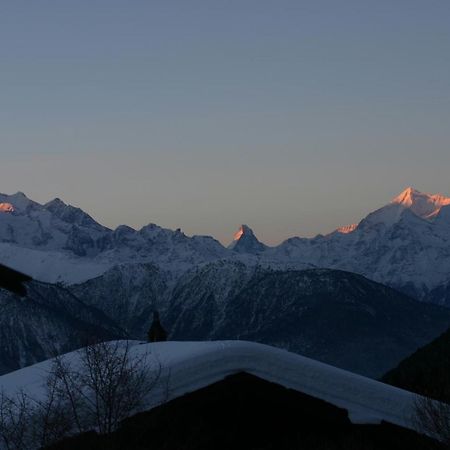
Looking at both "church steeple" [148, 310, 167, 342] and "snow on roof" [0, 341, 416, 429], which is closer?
"snow on roof" [0, 341, 416, 429]

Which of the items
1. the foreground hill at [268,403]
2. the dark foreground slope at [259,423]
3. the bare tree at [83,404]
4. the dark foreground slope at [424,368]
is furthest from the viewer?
the dark foreground slope at [424,368]

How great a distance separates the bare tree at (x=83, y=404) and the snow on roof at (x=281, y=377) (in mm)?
509

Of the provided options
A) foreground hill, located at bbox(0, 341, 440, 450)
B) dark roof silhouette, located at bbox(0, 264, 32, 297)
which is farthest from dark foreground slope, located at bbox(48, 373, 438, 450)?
dark roof silhouette, located at bbox(0, 264, 32, 297)

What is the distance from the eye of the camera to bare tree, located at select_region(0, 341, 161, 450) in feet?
80.4

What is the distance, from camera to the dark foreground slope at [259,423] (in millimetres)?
25203

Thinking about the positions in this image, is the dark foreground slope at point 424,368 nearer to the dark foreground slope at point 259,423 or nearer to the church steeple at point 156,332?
the church steeple at point 156,332

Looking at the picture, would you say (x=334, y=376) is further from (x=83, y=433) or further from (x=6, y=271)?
(x=6, y=271)

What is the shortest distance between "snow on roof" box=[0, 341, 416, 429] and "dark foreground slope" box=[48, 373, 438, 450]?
0.69ft

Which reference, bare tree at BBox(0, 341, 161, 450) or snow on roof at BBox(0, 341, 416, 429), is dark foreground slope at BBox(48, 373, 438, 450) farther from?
bare tree at BBox(0, 341, 161, 450)

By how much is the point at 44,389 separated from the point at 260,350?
5.39 metres

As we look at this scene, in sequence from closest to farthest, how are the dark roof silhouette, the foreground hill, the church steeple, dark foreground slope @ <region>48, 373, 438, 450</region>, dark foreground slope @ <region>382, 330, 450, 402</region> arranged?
the dark roof silhouette
dark foreground slope @ <region>48, 373, 438, 450</region>
the foreground hill
the church steeple
dark foreground slope @ <region>382, 330, 450, 402</region>

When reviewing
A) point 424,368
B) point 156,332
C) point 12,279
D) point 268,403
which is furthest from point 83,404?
point 424,368

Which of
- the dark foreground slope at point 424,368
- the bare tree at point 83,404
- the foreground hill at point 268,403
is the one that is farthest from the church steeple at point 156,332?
the bare tree at point 83,404

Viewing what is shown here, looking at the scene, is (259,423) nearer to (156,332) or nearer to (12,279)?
(12,279)
